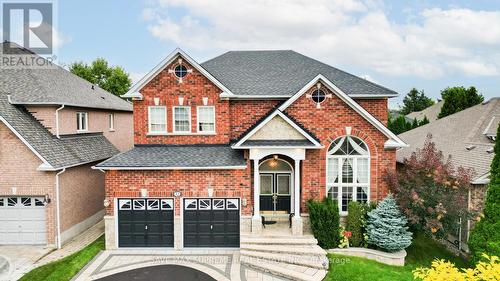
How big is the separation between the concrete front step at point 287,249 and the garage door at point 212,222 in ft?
4.25

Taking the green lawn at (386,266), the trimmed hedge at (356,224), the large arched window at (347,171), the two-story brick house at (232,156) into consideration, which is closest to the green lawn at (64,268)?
the two-story brick house at (232,156)

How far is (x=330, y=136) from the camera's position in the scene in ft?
50.2

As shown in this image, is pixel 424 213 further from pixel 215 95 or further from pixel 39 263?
pixel 39 263

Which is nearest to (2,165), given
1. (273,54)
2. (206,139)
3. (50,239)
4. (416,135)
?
(50,239)

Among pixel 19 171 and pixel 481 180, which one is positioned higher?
pixel 19 171

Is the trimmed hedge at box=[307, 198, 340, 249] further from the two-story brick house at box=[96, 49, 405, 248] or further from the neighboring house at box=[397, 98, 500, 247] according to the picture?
the neighboring house at box=[397, 98, 500, 247]

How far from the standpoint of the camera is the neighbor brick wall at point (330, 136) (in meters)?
15.1

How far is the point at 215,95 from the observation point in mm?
16016

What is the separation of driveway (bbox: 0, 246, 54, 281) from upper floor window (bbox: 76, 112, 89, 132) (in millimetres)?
6613

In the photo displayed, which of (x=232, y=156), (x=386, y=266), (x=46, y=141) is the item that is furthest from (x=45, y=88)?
(x=386, y=266)

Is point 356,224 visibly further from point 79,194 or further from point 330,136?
point 79,194

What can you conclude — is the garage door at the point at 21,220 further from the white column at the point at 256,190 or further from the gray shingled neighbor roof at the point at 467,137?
the gray shingled neighbor roof at the point at 467,137

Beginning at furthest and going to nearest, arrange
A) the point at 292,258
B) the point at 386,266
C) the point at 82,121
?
1. the point at 82,121
2. the point at 386,266
3. the point at 292,258

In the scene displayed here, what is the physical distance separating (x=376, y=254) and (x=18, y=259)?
574 inches
